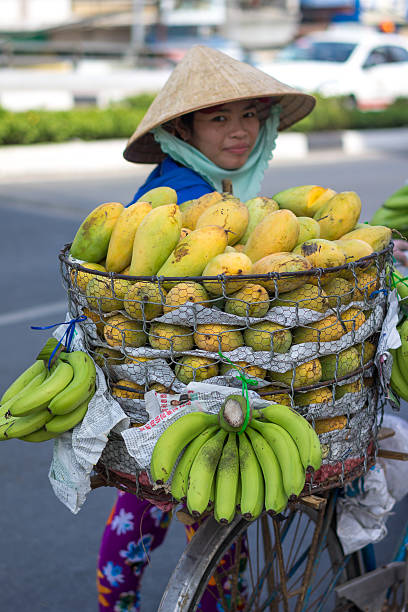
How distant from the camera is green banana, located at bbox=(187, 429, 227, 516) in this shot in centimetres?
148

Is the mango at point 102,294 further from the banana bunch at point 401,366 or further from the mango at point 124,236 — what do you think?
the banana bunch at point 401,366

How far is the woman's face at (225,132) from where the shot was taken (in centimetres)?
262

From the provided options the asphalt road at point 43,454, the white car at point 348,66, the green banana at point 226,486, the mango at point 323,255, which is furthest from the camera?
the white car at point 348,66

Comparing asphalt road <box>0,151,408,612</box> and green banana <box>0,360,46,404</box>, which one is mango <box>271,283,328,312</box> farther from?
asphalt road <box>0,151,408,612</box>

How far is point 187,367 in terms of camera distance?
63.5 inches

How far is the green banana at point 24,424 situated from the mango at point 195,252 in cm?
39

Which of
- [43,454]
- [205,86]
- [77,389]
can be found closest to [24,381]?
[77,389]

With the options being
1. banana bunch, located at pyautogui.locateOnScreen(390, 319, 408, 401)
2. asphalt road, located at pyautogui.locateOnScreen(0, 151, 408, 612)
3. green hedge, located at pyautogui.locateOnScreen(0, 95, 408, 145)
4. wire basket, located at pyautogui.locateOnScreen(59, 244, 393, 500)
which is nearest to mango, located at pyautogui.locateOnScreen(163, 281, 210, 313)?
wire basket, located at pyautogui.locateOnScreen(59, 244, 393, 500)

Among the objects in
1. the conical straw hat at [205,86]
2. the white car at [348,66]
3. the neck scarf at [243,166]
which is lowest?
the neck scarf at [243,166]

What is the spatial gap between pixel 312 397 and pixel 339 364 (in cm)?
9

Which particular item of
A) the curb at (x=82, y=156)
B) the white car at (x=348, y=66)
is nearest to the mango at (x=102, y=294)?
the curb at (x=82, y=156)

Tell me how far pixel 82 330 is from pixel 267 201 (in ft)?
1.97

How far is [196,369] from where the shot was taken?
1.60m

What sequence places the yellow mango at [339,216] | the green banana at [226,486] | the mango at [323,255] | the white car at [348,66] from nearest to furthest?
the green banana at [226,486] < the mango at [323,255] < the yellow mango at [339,216] < the white car at [348,66]
